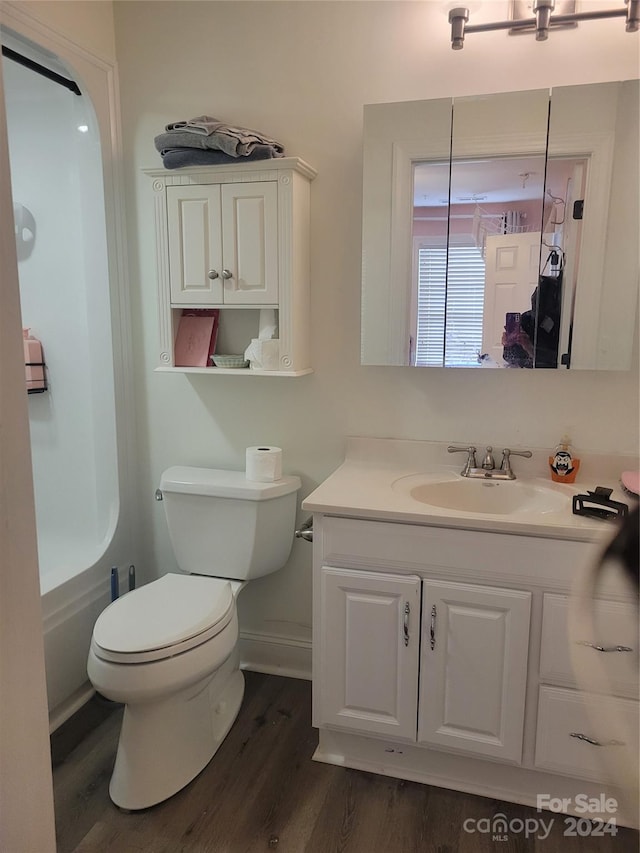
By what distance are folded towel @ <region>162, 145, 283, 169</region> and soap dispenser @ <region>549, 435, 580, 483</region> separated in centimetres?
126

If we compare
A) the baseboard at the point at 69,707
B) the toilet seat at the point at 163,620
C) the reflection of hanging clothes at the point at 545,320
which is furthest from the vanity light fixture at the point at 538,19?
the baseboard at the point at 69,707

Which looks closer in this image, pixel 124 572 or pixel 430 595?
pixel 430 595

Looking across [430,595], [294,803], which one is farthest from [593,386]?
[294,803]

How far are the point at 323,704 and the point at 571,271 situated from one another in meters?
1.42

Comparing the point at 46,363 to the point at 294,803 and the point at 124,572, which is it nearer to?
the point at 124,572

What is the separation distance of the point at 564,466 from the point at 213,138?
4.68 feet

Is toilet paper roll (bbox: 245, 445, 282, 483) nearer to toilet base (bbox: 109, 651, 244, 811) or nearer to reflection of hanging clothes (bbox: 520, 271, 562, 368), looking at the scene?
toilet base (bbox: 109, 651, 244, 811)

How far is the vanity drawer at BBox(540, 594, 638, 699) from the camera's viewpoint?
30.9 inches

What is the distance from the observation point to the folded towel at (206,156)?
1.88m

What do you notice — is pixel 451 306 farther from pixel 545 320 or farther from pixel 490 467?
pixel 490 467

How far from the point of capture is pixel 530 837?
1.60 meters

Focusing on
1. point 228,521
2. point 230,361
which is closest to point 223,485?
point 228,521

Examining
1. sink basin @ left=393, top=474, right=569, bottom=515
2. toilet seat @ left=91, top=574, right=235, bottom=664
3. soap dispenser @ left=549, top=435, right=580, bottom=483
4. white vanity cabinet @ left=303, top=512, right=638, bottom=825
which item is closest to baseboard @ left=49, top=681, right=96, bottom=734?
toilet seat @ left=91, top=574, right=235, bottom=664

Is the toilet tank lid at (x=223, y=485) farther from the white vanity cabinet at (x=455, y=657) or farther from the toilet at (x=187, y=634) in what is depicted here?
the white vanity cabinet at (x=455, y=657)
